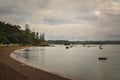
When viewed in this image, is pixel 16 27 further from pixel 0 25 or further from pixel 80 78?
pixel 80 78

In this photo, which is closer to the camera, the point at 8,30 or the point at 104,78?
the point at 104,78

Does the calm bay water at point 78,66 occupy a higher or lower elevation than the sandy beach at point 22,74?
lower

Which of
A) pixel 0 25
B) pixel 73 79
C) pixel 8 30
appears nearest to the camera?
pixel 73 79

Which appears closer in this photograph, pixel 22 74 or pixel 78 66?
pixel 22 74

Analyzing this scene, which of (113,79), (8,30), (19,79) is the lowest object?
(113,79)

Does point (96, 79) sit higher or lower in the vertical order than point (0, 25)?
lower

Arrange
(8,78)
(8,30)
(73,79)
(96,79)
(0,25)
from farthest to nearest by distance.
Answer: (8,30) → (0,25) → (96,79) → (73,79) → (8,78)

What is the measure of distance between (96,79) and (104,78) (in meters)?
1.86

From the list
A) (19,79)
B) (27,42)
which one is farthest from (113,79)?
(27,42)

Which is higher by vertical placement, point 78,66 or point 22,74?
point 22,74

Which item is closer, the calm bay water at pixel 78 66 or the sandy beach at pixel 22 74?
the sandy beach at pixel 22 74

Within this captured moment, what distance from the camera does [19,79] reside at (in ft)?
59.2

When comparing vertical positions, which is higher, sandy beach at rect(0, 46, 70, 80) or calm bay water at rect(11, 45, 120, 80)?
sandy beach at rect(0, 46, 70, 80)

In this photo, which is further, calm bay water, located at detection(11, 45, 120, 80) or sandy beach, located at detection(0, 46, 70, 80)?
calm bay water, located at detection(11, 45, 120, 80)
